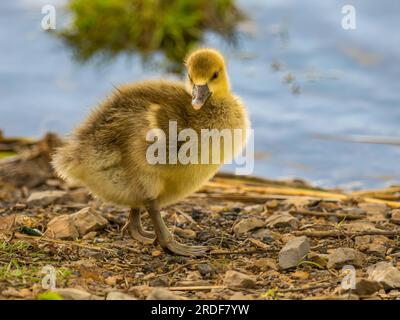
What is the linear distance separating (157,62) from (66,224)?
373 centimetres

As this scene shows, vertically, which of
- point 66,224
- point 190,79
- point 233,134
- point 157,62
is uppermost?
point 157,62

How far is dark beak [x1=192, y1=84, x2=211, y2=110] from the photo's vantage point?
12.9ft

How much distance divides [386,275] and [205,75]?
48.6 inches

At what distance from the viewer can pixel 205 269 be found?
12.4 ft

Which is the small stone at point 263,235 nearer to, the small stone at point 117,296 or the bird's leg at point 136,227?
the bird's leg at point 136,227

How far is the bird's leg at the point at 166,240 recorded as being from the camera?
13.1ft

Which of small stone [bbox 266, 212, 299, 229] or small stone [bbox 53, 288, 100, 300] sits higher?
small stone [bbox 266, 212, 299, 229]

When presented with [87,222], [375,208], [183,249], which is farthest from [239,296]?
[375,208]

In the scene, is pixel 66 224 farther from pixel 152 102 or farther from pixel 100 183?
pixel 152 102

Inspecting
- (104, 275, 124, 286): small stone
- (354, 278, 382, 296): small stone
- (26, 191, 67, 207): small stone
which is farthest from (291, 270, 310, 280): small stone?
(26, 191, 67, 207): small stone

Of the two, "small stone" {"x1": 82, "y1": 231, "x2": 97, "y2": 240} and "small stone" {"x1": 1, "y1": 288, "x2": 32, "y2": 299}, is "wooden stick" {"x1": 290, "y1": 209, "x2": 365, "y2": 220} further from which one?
"small stone" {"x1": 1, "y1": 288, "x2": 32, "y2": 299}

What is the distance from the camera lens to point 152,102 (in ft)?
13.3

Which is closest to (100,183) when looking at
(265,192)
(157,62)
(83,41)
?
(265,192)

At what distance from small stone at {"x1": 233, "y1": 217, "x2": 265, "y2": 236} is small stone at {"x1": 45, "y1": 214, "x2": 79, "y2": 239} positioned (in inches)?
30.8
